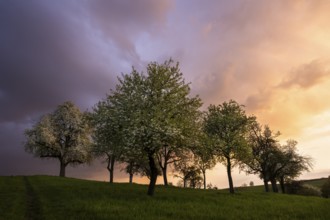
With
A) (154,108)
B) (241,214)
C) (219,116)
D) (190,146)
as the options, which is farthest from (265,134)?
(241,214)

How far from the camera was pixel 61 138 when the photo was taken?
7906 centimetres

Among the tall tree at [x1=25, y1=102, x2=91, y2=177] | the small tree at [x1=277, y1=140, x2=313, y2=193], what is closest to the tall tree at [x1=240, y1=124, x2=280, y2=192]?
the small tree at [x1=277, y1=140, x2=313, y2=193]

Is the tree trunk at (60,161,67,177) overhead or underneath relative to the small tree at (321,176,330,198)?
overhead

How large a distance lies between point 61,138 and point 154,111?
50.9 m

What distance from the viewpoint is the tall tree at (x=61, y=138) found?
248 ft

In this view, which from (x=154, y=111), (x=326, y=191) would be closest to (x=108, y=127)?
(x=154, y=111)

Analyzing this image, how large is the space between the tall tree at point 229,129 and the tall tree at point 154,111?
13922 mm

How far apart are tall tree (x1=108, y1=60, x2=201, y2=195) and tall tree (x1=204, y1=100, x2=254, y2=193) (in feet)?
45.7

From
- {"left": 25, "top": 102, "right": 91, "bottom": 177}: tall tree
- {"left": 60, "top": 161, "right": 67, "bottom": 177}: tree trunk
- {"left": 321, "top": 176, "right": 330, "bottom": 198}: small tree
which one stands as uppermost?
{"left": 25, "top": 102, "right": 91, "bottom": 177}: tall tree

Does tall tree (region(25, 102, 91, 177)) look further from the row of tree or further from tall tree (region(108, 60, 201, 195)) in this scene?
tall tree (region(108, 60, 201, 195))

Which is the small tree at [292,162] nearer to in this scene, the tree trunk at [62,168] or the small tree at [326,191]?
the small tree at [326,191]

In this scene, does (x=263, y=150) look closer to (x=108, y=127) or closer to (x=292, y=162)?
(x=292, y=162)

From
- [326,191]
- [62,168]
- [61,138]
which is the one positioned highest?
[61,138]

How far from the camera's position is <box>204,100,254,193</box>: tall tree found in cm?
5050
